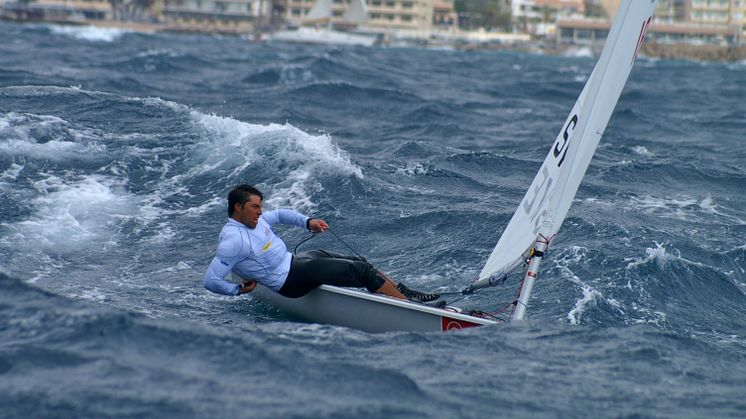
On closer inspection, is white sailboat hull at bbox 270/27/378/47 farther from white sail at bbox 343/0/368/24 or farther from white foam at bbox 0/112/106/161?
white foam at bbox 0/112/106/161

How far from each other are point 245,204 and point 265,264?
19.4 inches

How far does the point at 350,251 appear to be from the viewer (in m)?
9.30

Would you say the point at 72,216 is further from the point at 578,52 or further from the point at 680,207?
the point at 578,52

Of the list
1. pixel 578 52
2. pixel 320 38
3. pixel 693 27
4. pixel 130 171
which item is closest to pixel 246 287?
pixel 130 171

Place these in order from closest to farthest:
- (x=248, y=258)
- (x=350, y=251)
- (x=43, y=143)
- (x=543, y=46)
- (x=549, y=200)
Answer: (x=549, y=200) → (x=248, y=258) → (x=350, y=251) → (x=43, y=143) → (x=543, y=46)

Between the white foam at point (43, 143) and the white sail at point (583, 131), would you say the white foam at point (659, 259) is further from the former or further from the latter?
the white foam at point (43, 143)

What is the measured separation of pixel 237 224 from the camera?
674cm

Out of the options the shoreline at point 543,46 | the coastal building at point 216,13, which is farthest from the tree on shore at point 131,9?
the shoreline at point 543,46

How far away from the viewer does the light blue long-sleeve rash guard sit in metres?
6.60

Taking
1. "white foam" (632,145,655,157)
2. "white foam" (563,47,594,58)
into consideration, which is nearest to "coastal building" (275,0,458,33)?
"white foam" (563,47,594,58)

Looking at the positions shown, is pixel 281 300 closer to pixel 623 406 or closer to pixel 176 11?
pixel 623 406

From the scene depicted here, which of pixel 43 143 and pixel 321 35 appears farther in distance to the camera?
pixel 321 35

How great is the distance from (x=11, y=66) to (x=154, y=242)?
1441 cm

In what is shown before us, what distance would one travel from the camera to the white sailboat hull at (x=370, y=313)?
20.6 ft
